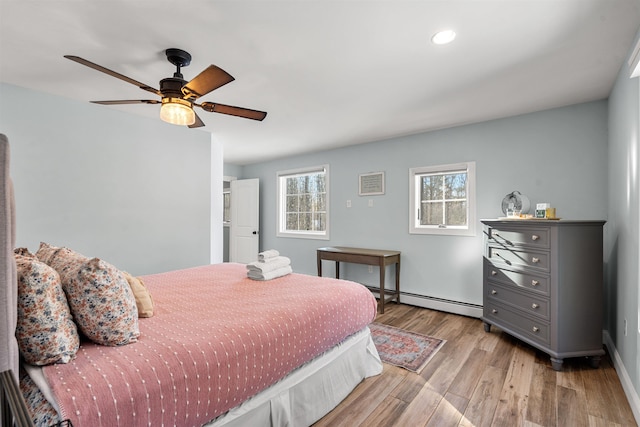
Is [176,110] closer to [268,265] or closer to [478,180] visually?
[268,265]

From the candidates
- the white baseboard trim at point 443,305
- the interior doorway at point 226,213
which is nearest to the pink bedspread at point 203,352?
the white baseboard trim at point 443,305

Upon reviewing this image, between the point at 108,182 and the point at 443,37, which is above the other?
the point at 443,37

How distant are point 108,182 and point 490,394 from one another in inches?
154

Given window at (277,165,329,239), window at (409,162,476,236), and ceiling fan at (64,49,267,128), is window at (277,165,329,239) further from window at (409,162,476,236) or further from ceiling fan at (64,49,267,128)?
ceiling fan at (64,49,267,128)

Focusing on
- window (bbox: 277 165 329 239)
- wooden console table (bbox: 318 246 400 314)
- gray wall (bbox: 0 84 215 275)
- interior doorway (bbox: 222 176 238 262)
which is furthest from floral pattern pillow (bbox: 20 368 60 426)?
interior doorway (bbox: 222 176 238 262)

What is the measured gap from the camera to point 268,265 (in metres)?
2.55

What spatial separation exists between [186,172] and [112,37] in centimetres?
214

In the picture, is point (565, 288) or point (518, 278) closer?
point (565, 288)

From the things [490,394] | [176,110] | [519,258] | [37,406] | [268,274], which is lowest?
[490,394]

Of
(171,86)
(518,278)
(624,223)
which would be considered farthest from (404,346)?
(171,86)

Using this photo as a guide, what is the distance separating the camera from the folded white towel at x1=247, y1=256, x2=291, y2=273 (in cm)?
250

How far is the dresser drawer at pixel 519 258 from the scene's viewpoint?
2.49 m

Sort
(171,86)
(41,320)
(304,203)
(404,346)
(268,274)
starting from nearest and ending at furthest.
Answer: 1. (41,320)
2. (171,86)
3. (268,274)
4. (404,346)
5. (304,203)

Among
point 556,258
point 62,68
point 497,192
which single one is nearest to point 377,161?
point 497,192
